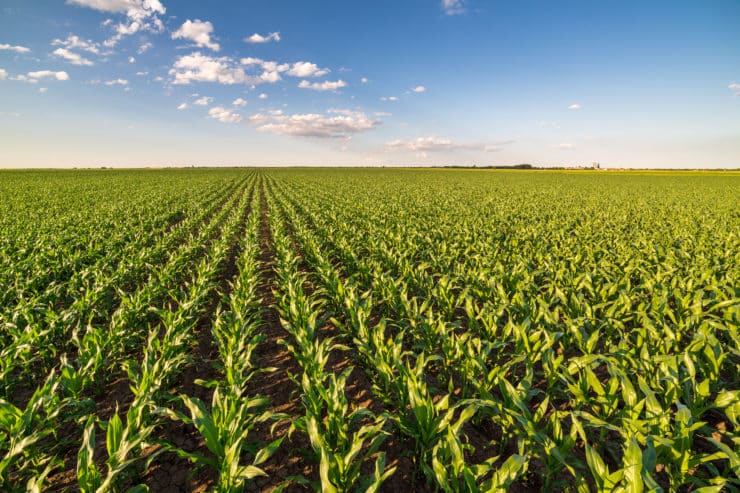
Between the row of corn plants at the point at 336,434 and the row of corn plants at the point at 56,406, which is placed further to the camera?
the row of corn plants at the point at 56,406

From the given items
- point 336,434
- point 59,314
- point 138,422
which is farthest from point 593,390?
point 59,314

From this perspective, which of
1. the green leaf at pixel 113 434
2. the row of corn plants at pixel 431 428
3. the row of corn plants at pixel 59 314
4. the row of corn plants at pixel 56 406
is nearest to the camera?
the row of corn plants at pixel 431 428

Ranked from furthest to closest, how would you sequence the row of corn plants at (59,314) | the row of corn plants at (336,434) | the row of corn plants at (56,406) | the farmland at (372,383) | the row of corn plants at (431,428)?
the row of corn plants at (59,314) < the row of corn plants at (56,406) < the farmland at (372,383) < the row of corn plants at (336,434) < the row of corn plants at (431,428)

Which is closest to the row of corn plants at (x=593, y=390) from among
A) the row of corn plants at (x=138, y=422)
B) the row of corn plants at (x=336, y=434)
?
the row of corn plants at (x=336, y=434)

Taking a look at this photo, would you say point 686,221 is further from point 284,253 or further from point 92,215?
point 92,215

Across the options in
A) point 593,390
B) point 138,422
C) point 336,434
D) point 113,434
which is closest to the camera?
point 113,434

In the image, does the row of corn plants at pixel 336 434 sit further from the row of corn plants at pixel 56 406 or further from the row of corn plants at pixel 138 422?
the row of corn plants at pixel 56 406

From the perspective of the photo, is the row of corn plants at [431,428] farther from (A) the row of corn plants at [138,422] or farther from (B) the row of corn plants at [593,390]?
(A) the row of corn plants at [138,422]

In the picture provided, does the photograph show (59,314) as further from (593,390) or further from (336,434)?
(593,390)

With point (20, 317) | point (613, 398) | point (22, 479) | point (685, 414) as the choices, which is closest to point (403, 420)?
point (613, 398)

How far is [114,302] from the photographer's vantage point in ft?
23.7

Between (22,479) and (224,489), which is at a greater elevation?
(224,489)

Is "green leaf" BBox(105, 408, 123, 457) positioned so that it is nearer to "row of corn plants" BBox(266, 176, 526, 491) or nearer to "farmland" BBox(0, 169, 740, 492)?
"farmland" BBox(0, 169, 740, 492)

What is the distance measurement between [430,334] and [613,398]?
2.24 metres
